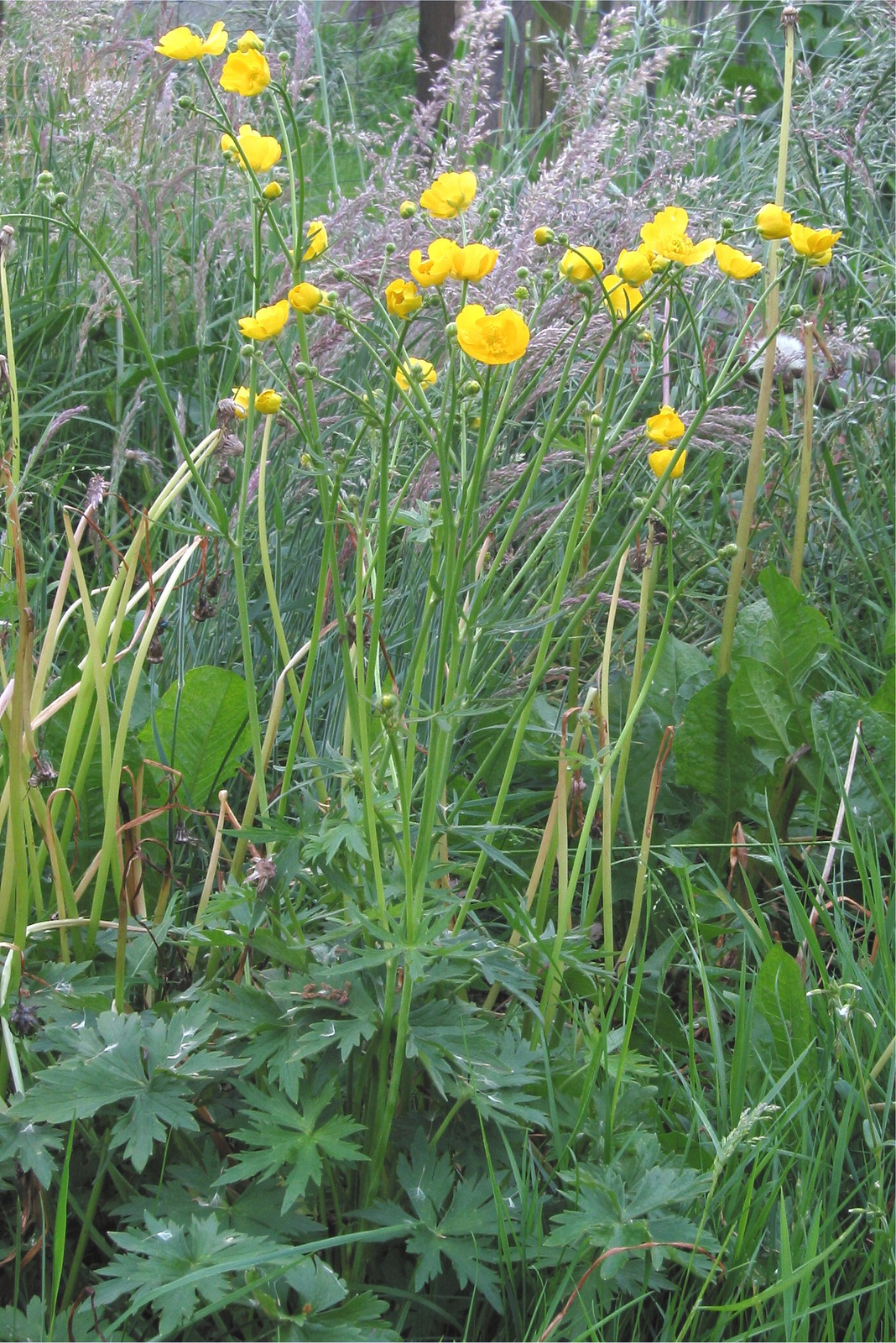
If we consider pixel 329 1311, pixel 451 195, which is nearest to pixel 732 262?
pixel 451 195

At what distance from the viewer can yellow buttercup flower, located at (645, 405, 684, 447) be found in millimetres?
1188

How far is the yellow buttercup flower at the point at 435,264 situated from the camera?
3.22 feet

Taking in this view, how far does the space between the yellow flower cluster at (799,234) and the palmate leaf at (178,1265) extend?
98 cm

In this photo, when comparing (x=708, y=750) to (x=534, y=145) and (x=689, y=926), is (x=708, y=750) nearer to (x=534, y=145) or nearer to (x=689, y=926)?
(x=689, y=926)

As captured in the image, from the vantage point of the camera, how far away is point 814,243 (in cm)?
113

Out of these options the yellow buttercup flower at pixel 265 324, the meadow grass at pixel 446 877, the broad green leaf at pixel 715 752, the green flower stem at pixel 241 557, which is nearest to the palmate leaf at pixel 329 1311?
the meadow grass at pixel 446 877

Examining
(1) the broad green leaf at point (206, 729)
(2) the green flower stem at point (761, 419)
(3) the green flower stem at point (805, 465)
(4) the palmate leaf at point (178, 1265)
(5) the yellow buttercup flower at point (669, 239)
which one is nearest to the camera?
(4) the palmate leaf at point (178, 1265)

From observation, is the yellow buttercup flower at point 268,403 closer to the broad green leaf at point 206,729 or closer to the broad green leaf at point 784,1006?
the broad green leaf at point 206,729

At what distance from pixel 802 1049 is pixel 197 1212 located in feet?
2.05

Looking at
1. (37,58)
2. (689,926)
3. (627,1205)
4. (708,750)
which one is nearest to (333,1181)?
(627,1205)

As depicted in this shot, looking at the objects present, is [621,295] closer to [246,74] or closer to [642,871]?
[246,74]

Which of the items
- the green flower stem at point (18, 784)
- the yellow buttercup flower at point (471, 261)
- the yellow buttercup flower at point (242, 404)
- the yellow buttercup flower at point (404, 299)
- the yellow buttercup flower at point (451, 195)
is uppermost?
the yellow buttercup flower at point (451, 195)

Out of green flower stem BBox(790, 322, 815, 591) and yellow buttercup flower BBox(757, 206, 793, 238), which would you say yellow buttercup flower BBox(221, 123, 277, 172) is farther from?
green flower stem BBox(790, 322, 815, 591)

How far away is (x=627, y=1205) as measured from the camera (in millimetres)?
1001
